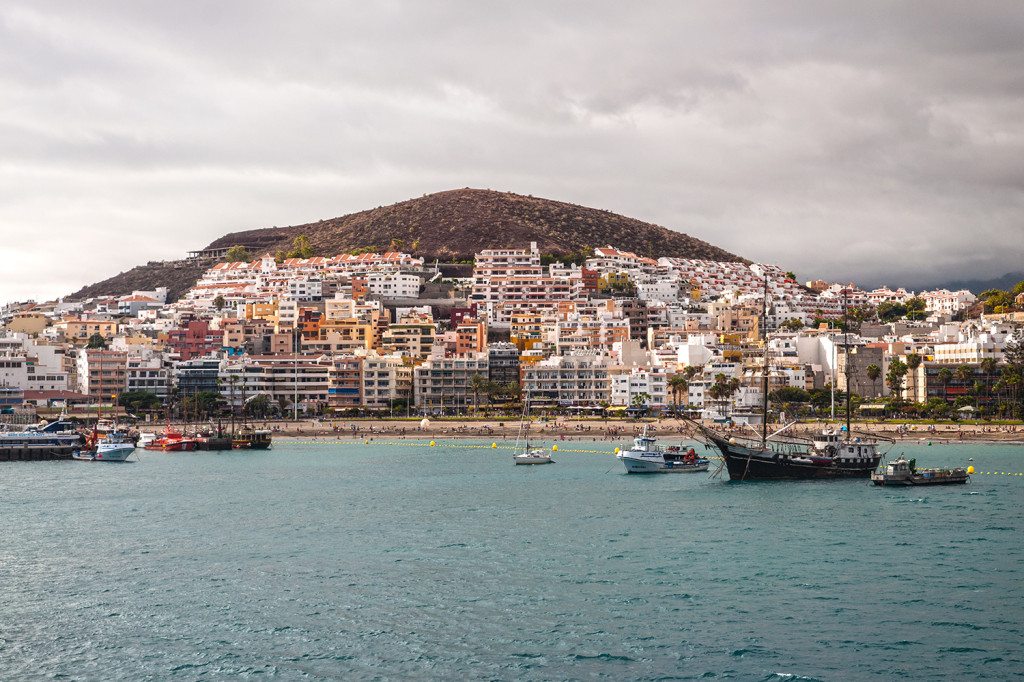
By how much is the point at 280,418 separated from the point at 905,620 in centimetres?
10458

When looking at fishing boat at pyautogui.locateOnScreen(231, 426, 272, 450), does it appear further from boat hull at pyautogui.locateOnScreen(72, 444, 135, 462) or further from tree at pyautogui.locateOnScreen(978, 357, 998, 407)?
tree at pyautogui.locateOnScreen(978, 357, 998, 407)

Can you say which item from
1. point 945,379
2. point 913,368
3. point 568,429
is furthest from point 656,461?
point 913,368

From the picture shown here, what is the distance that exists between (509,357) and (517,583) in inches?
4054

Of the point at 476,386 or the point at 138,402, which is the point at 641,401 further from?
the point at 138,402

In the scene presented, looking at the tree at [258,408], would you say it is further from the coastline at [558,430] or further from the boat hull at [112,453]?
the boat hull at [112,453]

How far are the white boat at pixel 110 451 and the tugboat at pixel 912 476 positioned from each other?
52464 millimetres

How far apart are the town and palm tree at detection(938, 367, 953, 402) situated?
0.45 feet

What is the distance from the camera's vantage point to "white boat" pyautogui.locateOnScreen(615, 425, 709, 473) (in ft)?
245

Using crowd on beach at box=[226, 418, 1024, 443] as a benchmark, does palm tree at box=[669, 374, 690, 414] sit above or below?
above

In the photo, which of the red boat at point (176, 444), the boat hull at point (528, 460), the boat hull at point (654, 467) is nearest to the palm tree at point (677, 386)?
the boat hull at point (528, 460)

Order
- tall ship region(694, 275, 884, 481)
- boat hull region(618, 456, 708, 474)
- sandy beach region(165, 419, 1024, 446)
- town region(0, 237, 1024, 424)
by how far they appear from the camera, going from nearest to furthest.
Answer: tall ship region(694, 275, 884, 481) < boat hull region(618, 456, 708, 474) < sandy beach region(165, 419, 1024, 446) < town region(0, 237, 1024, 424)

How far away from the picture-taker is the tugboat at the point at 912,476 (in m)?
63.6

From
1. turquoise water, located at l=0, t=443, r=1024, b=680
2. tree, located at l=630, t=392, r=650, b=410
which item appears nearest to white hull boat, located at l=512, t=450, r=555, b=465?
turquoise water, located at l=0, t=443, r=1024, b=680

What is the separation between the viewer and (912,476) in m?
63.6
